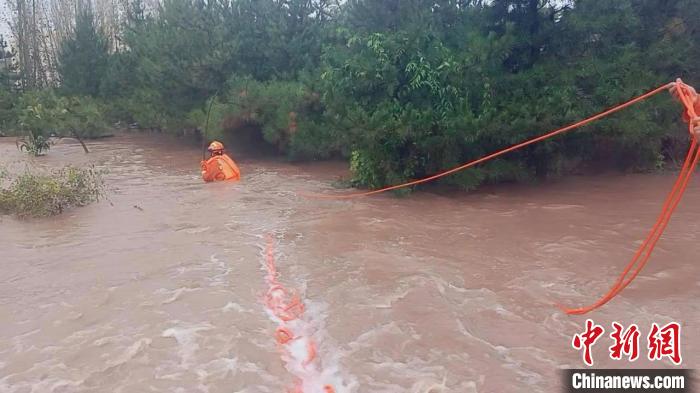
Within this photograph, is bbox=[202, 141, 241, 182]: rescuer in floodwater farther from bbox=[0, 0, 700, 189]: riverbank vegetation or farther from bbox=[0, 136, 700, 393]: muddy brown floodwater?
bbox=[0, 0, 700, 189]: riverbank vegetation

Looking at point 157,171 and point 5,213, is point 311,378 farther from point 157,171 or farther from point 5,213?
point 157,171

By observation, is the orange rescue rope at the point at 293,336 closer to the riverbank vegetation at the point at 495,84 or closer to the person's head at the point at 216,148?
the riverbank vegetation at the point at 495,84

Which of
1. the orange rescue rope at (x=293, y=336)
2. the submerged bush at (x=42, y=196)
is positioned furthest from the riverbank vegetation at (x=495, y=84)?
the orange rescue rope at (x=293, y=336)

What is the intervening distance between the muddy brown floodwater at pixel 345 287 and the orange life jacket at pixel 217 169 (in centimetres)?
209

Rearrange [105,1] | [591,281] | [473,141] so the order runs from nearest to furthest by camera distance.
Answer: [591,281]
[473,141]
[105,1]

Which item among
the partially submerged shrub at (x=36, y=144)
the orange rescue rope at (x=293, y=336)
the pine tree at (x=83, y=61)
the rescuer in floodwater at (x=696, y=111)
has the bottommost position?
the orange rescue rope at (x=293, y=336)

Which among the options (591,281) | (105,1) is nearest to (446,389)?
(591,281)

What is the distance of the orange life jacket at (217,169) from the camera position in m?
13.9

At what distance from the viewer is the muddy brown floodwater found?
4.87 meters

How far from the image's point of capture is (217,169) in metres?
14.0

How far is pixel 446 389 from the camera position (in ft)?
14.9

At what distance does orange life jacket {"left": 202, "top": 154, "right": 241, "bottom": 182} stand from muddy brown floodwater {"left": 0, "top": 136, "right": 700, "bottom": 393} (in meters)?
2.09

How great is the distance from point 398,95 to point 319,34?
922 cm

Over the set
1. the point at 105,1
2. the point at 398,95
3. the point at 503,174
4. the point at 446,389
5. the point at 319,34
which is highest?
the point at 105,1
